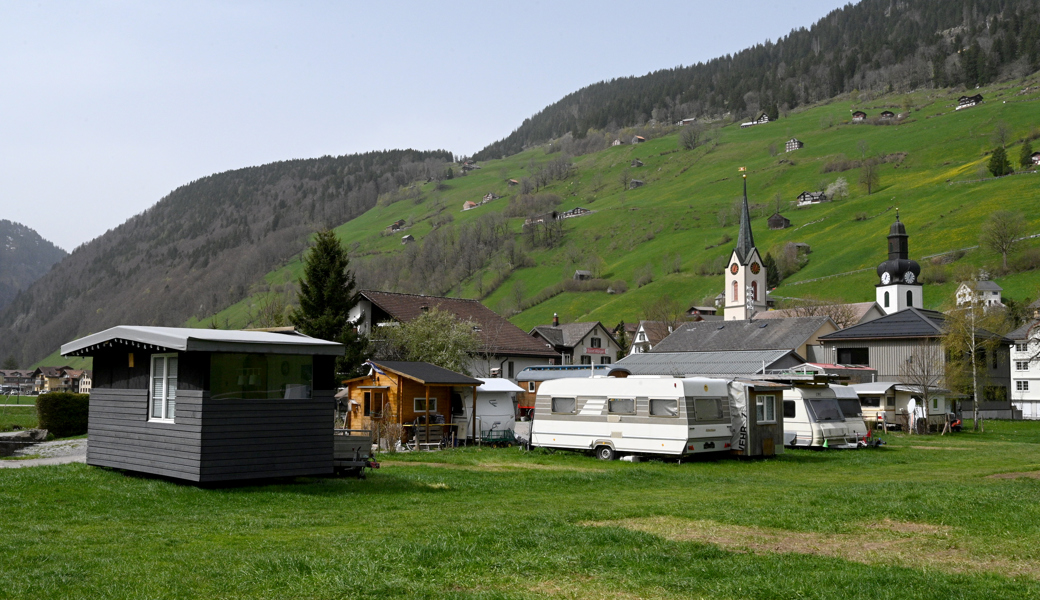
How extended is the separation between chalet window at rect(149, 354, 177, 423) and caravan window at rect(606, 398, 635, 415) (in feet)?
41.4

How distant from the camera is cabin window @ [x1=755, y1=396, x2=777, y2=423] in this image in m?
24.7

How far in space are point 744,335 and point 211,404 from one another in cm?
4734

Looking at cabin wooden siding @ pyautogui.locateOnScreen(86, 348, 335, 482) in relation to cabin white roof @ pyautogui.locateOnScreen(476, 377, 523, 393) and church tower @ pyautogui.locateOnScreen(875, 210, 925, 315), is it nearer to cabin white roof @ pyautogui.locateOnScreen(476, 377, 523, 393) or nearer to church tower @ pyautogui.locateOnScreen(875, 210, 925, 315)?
cabin white roof @ pyautogui.locateOnScreen(476, 377, 523, 393)

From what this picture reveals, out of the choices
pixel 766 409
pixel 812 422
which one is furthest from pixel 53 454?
pixel 812 422

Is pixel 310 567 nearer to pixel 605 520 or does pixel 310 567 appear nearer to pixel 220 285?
pixel 605 520

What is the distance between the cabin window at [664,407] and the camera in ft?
75.3

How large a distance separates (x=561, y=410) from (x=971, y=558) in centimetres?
1757

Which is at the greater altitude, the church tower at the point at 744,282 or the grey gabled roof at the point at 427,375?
the church tower at the point at 744,282

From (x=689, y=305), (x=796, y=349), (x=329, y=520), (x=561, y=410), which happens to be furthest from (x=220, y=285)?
(x=329, y=520)

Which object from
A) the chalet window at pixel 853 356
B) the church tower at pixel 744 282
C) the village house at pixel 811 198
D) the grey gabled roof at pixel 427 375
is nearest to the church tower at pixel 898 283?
the church tower at pixel 744 282

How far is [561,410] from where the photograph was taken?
25.6 metres

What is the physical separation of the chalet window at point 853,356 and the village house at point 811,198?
267 ft

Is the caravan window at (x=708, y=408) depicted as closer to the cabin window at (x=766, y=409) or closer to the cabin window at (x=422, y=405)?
the cabin window at (x=766, y=409)

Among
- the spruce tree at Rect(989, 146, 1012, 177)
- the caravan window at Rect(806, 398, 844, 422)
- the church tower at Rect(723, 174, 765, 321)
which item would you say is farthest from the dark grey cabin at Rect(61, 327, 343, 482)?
the spruce tree at Rect(989, 146, 1012, 177)
